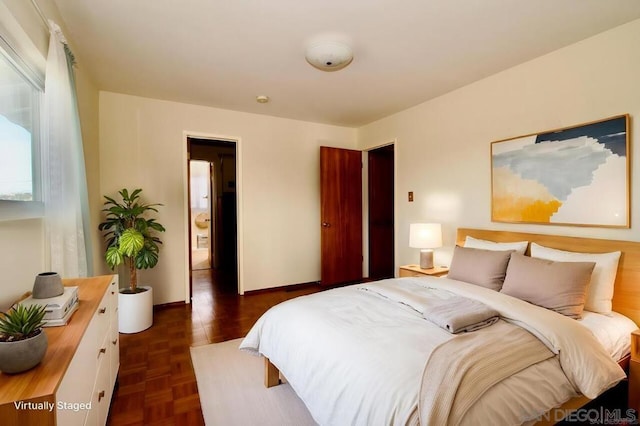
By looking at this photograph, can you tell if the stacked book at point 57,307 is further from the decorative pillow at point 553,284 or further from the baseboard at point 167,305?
the decorative pillow at point 553,284

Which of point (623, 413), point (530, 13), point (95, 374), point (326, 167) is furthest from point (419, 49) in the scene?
point (95, 374)

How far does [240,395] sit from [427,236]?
2314 mm

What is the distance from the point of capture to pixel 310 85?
10.6ft

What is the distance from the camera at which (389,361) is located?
1.33 meters

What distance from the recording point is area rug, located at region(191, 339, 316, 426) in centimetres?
182

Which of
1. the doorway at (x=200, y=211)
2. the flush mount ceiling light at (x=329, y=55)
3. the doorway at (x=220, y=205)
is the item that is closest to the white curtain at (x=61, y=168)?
the flush mount ceiling light at (x=329, y=55)

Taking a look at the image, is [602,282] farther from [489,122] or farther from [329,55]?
[329,55]

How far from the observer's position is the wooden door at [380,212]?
200 inches

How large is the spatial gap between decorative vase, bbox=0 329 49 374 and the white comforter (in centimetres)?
107

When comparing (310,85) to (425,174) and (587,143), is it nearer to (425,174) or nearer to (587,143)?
(425,174)

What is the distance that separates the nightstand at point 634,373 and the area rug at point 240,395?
1873 mm

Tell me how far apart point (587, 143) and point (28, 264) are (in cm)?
375

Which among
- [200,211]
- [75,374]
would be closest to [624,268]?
[75,374]

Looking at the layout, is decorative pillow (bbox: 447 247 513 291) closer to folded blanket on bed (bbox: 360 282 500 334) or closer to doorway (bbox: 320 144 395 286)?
folded blanket on bed (bbox: 360 282 500 334)
